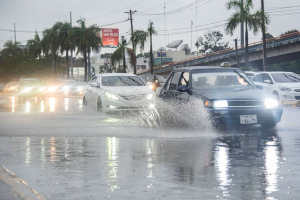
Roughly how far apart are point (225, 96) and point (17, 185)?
7.60 m

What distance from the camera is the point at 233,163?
30.7 feet

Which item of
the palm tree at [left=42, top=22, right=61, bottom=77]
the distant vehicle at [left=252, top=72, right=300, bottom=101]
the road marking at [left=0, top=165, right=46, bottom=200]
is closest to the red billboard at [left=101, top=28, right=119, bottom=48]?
the palm tree at [left=42, top=22, right=61, bottom=77]

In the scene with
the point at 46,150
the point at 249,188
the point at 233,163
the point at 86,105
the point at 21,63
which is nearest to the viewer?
the point at 249,188

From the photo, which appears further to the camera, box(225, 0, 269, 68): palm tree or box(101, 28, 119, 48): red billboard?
box(101, 28, 119, 48): red billboard

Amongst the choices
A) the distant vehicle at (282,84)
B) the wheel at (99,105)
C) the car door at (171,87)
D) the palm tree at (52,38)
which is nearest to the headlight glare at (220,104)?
the car door at (171,87)

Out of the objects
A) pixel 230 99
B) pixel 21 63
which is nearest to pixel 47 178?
pixel 230 99

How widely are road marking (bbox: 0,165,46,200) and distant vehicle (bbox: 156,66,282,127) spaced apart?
645cm

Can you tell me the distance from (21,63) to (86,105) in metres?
97.9

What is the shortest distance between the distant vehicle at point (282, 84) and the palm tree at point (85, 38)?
196 feet

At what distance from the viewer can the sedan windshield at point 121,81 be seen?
22.2 meters

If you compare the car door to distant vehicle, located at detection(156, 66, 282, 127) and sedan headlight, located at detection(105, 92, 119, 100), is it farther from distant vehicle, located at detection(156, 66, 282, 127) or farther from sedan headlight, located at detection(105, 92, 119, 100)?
sedan headlight, located at detection(105, 92, 119, 100)

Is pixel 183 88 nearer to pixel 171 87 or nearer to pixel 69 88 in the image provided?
pixel 171 87

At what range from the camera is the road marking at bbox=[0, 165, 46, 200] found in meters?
6.72

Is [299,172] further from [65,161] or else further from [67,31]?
[67,31]
